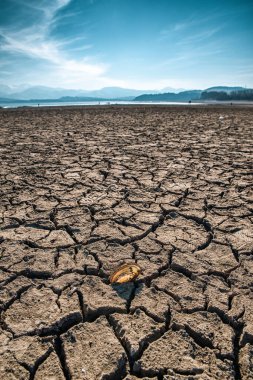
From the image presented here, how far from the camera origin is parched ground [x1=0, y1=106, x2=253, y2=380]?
134 centimetres

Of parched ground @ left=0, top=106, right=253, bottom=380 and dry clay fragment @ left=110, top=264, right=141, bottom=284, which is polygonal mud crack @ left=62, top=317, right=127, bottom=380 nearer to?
parched ground @ left=0, top=106, right=253, bottom=380

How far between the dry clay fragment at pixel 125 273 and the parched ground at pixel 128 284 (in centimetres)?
5

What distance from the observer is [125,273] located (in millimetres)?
1871

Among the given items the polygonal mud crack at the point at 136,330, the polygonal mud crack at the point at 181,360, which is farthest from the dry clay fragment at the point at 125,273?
the polygonal mud crack at the point at 181,360

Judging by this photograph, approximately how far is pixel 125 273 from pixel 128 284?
7cm

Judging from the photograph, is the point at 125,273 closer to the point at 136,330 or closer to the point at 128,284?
the point at 128,284

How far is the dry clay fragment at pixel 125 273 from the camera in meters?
1.84

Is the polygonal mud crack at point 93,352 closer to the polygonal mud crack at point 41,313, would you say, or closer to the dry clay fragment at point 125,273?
the polygonal mud crack at point 41,313

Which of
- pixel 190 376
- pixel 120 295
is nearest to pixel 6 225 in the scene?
pixel 120 295

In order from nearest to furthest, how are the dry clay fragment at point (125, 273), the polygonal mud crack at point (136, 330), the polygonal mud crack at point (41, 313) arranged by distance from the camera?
the polygonal mud crack at point (136, 330)
the polygonal mud crack at point (41, 313)
the dry clay fragment at point (125, 273)

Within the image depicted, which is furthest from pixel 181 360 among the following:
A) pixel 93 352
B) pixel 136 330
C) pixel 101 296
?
pixel 101 296

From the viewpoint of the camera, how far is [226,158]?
5039 millimetres

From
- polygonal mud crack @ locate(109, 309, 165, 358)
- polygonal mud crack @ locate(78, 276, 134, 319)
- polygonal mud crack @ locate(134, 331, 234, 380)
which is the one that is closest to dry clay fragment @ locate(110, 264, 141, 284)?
polygonal mud crack @ locate(78, 276, 134, 319)

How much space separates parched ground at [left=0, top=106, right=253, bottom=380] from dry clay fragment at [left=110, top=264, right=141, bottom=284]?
5 centimetres
